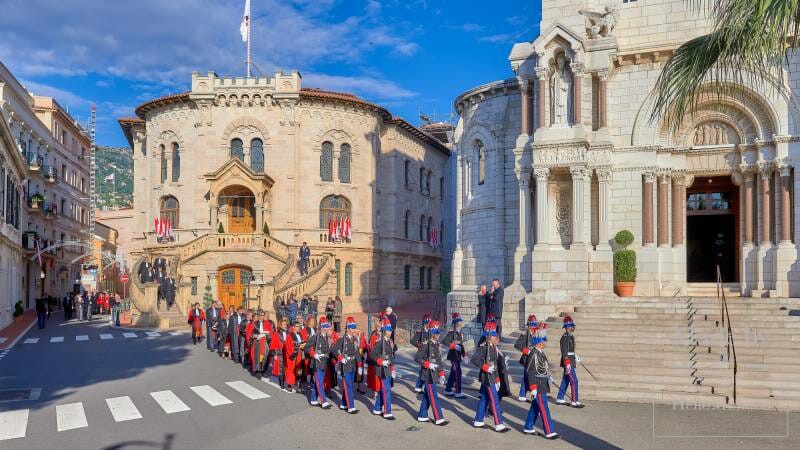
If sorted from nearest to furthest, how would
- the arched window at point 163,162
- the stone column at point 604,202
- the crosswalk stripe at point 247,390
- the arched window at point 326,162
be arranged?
the crosswalk stripe at point 247,390 < the stone column at point 604,202 < the arched window at point 326,162 < the arched window at point 163,162

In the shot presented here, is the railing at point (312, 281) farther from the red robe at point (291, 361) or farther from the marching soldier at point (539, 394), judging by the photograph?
the marching soldier at point (539, 394)

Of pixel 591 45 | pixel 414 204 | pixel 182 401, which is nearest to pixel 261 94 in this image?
pixel 414 204

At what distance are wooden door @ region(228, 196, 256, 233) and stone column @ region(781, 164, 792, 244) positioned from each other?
2896 cm

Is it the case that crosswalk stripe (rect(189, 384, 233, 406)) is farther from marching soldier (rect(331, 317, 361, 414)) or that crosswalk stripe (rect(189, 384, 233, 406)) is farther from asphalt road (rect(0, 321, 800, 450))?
marching soldier (rect(331, 317, 361, 414))

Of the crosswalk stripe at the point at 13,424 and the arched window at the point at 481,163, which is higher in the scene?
the arched window at the point at 481,163

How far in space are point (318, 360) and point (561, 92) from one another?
1274cm

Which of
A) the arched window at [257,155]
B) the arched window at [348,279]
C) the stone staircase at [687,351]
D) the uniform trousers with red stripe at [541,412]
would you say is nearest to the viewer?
the uniform trousers with red stripe at [541,412]

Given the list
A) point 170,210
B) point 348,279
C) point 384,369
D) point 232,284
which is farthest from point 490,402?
point 170,210

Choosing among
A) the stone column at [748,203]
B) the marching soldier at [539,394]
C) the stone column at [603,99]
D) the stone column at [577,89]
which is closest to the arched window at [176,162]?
the stone column at [577,89]

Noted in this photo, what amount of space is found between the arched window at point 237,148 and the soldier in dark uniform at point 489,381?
32.0m

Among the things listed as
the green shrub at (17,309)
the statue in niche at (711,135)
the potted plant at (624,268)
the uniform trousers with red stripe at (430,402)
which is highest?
the statue in niche at (711,135)

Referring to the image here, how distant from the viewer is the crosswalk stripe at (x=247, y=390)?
15789 mm

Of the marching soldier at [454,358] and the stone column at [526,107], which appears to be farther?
the stone column at [526,107]

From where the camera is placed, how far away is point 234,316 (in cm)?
2217
